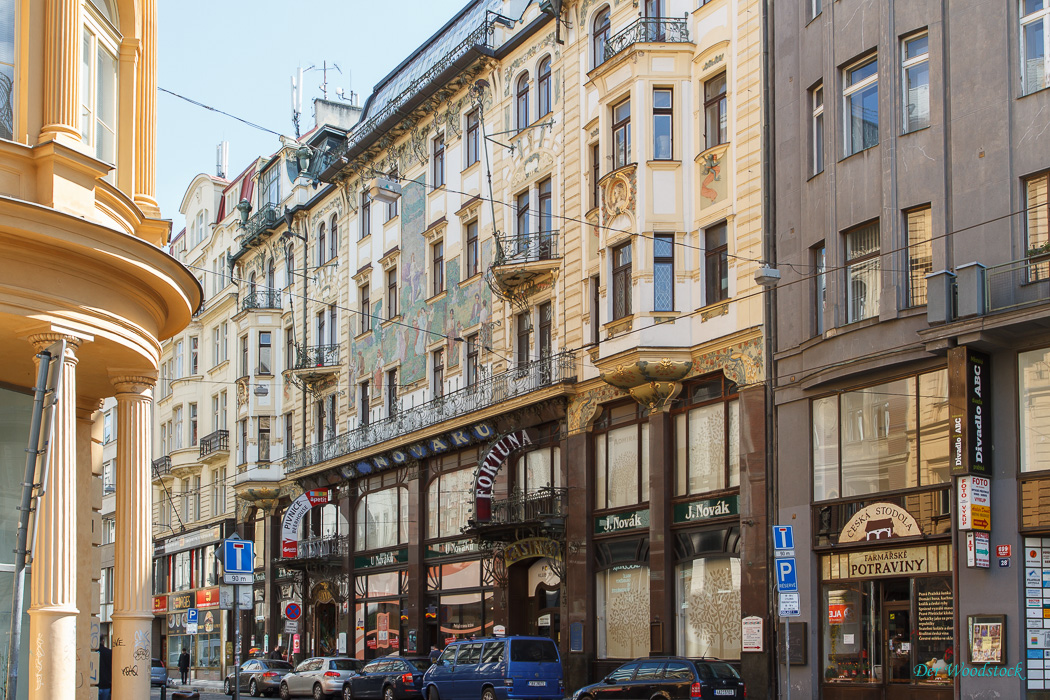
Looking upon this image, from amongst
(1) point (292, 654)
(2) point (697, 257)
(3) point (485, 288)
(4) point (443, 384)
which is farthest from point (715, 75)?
(1) point (292, 654)

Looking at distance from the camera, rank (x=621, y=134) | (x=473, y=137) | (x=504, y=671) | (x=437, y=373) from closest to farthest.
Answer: (x=504, y=671) → (x=621, y=134) → (x=473, y=137) → (x=437, y=373)

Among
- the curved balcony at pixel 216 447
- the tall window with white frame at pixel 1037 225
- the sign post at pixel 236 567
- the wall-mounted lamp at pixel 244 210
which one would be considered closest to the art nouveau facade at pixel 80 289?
the sign post at pixel 236 567

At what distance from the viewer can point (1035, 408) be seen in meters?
22.3

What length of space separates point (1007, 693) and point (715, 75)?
16174 mm

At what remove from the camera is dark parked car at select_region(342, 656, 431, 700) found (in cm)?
3412

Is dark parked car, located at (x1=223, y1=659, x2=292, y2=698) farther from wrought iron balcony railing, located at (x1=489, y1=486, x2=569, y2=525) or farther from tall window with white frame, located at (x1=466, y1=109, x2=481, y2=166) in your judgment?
tall window with white frame, located at (x1=466, y1=109, x2=481, y2=166)

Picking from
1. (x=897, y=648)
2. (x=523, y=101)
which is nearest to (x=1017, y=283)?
(x=897, y=648)

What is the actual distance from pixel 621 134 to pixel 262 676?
2270cm

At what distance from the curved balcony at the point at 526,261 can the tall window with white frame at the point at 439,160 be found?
665 centimetres

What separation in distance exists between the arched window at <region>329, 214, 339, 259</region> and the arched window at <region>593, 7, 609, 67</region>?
2015 cm

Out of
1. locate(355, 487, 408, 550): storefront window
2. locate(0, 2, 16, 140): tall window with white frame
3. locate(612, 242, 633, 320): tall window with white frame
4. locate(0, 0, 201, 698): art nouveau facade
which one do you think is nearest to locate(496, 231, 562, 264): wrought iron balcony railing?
locate(612, 242, 633, 320): tall window with white frame

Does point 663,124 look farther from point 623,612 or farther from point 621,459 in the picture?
point 623,612

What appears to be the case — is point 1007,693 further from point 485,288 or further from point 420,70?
point 420,70

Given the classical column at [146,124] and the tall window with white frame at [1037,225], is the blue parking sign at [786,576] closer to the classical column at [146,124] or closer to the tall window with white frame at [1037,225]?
the tall window with white frame at [1037,225]
